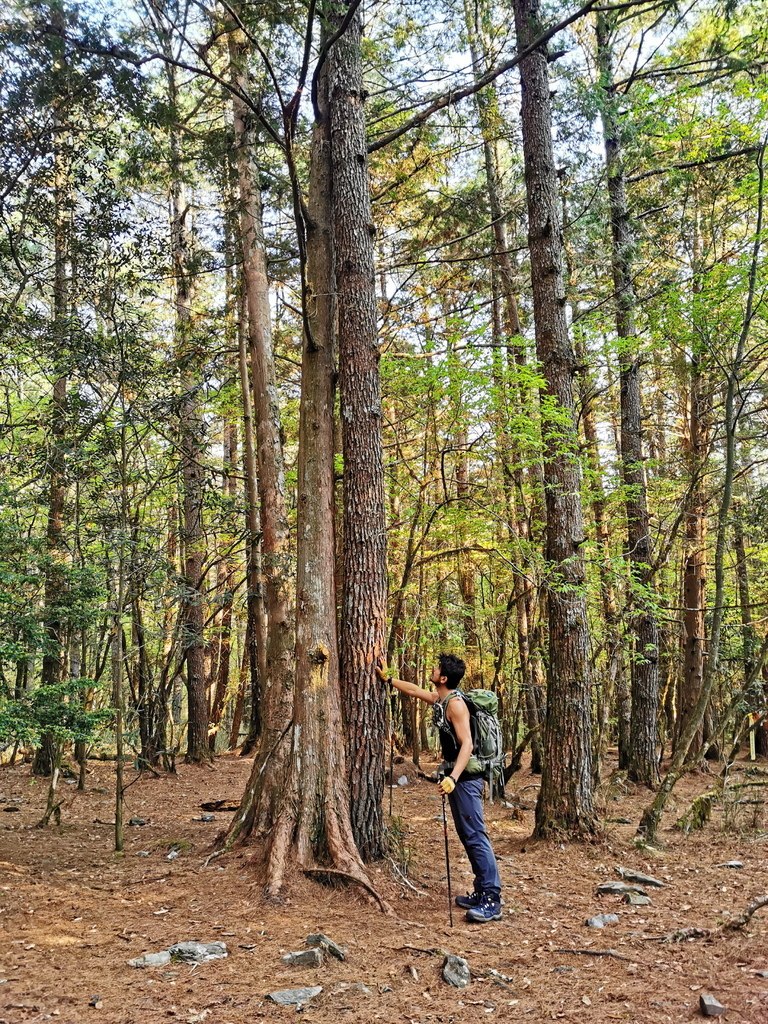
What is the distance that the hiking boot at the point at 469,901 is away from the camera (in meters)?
4.94

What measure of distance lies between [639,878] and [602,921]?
122cm

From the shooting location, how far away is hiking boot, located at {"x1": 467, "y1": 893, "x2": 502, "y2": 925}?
189 inches

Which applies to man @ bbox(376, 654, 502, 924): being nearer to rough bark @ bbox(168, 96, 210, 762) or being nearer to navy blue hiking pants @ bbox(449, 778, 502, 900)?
navy blue hiking pants @ bbox(449, 778, 502, 900)

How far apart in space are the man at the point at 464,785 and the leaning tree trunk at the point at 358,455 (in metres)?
0.42

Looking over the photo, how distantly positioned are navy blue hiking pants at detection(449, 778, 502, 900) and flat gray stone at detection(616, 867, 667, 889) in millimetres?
1517

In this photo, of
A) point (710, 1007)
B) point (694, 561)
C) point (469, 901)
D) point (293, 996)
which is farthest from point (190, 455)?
point (694, 561)

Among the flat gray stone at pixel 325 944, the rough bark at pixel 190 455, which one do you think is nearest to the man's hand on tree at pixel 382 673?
the flat gray stone at pixel 325 944

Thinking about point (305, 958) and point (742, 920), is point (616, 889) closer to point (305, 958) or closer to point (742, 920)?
point (742, 920)

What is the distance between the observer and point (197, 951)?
13.1 ft

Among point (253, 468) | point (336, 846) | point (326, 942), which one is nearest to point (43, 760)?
point (253, 468)

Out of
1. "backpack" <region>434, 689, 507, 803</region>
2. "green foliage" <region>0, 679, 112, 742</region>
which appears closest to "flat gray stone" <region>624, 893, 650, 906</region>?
"backpack" <region>434, 689, 507, 803</region>

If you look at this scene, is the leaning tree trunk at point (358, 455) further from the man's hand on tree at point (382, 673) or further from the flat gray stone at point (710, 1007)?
the flat gray stone at point (710, 1007)

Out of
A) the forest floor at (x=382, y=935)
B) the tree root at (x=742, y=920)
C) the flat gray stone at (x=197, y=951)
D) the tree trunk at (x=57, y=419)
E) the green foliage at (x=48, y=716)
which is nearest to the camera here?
the forest floor at (x=382, y=935)

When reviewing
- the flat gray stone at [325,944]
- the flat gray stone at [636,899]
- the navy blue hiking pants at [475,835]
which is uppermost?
the navy blue hiking pants at [475,835]
